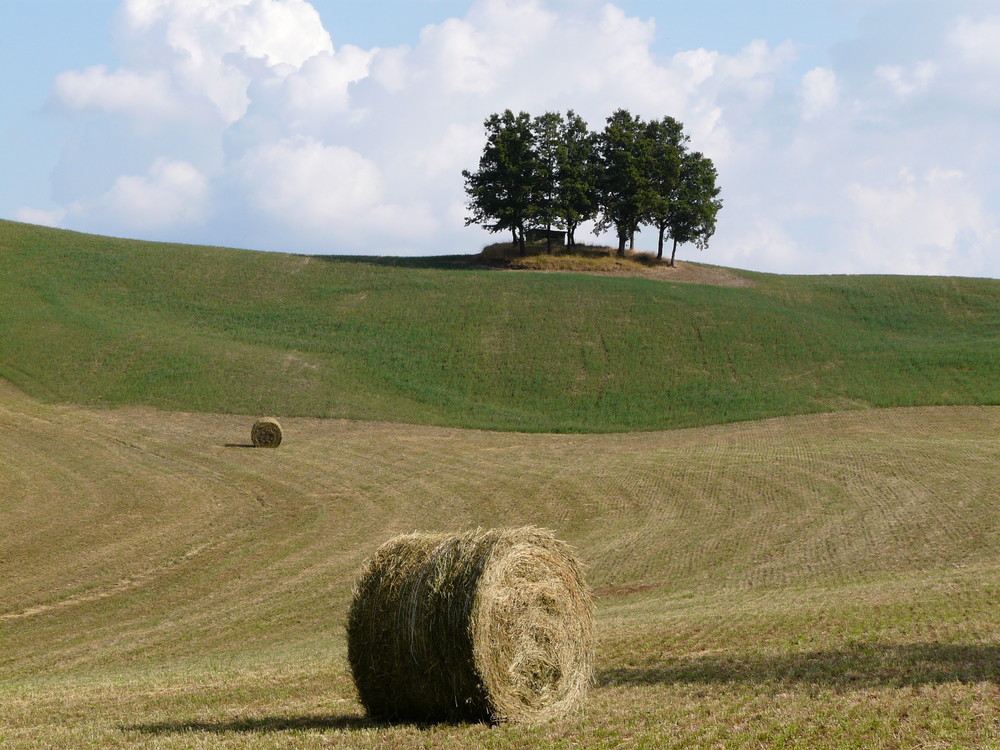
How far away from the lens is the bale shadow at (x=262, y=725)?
1004 centimetres

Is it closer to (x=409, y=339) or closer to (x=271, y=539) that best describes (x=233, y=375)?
(x=409, y=339)

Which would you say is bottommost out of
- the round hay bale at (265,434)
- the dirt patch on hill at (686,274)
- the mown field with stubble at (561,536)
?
the mown field with stubble at (561,536)

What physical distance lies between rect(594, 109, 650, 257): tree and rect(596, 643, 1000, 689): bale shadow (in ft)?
248

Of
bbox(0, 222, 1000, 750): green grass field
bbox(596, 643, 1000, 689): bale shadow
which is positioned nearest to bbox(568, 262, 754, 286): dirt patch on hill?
bbox(0, 222, 1000, 750): green grass field

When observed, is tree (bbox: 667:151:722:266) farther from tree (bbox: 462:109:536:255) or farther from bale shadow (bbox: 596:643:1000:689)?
bale shadow (bbox: 596:643:1000:689)

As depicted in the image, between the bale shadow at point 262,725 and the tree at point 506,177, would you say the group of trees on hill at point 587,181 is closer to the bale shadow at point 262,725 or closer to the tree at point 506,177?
the tree at point 506,177

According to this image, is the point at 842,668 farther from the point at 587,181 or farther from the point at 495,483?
the point at 587,181

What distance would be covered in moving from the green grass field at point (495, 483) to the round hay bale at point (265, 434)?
3.97 ft

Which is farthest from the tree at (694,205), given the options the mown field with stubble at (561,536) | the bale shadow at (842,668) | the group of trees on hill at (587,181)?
the bale shadow at (842,668)

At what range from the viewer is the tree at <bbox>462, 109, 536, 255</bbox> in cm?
8625

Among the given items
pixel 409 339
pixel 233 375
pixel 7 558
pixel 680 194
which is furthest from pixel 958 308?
pixel 7 558

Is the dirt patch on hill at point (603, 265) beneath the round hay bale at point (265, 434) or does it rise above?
above

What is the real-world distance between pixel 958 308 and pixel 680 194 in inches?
1096

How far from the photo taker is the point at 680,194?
88.8m
